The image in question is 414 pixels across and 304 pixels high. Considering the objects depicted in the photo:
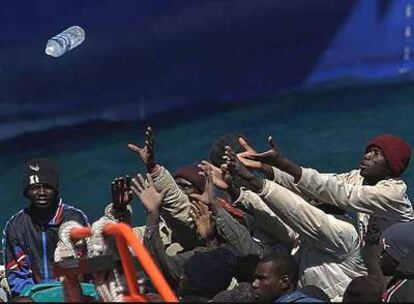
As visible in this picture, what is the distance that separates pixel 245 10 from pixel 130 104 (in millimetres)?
1630

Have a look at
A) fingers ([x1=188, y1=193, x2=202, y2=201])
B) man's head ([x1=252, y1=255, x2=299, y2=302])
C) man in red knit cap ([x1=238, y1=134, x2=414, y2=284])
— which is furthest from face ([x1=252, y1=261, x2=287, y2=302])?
fingers ([x1=188, y1=193, x2=202, y2=201])

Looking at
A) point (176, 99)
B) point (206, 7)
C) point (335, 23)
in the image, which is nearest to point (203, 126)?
point (176, 99)

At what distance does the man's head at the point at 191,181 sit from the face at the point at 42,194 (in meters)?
0.62

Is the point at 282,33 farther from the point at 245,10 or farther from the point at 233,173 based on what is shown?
the point at 233,173

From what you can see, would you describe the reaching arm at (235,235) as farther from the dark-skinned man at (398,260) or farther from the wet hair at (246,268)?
the dark-skinned man at (398,260)

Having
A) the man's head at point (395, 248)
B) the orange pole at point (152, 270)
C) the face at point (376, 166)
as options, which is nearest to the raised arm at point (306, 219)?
the man's head at point (395, 248)

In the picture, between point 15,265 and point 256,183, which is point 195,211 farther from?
point 15,265

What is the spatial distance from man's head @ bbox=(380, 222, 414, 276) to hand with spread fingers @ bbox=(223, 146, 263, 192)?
590 millimetres

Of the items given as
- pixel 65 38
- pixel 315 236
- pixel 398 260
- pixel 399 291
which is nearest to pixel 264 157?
pixel 315 236

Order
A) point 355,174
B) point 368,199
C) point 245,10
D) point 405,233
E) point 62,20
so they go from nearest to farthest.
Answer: point 405,233 < point 368,199 < point 355,174 < point 62,20 < point 245,10

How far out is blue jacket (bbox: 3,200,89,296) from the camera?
→ 464 centimetres

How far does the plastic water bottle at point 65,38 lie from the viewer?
1006cm

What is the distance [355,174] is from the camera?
15.5 ft

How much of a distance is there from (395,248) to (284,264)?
0.46 metres
